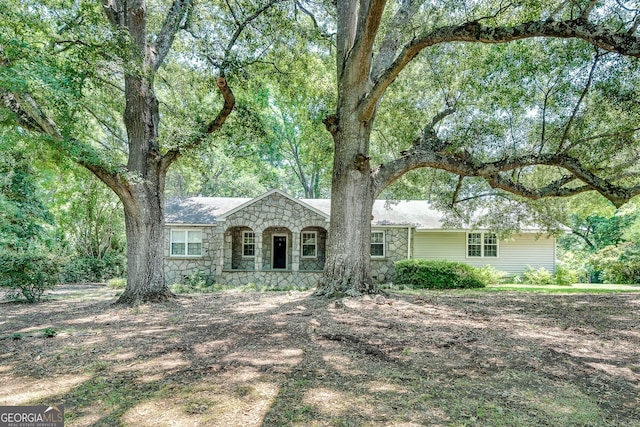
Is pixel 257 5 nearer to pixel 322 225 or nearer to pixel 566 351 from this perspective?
pixel 322 225

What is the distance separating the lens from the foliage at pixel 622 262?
18.0m

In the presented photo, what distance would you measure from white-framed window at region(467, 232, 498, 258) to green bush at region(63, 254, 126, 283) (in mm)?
17398

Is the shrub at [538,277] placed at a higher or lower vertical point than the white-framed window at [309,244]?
lower

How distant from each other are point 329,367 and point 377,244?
1362cm

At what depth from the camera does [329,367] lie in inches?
168

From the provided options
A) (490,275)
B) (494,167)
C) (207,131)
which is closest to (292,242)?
(207,131)

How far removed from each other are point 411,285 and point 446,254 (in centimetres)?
433

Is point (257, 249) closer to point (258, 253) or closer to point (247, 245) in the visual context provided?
point (258, 253)

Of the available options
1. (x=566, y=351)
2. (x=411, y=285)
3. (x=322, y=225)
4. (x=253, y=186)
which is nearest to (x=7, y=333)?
(x=566, y=351)

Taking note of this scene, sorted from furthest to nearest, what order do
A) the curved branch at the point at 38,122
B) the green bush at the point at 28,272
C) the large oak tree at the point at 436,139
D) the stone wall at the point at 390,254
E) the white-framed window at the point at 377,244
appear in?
the white-framed window at the point at 377,244, the stone wall at the point at 390,254, the green bush at the point at 28,272, the large oak tree at the point at 436,139, the curved branch at the point at 38,122

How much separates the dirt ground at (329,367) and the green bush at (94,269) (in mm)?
11651

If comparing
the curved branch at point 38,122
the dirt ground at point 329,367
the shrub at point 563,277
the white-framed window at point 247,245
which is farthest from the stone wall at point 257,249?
the curved branch at point 38,122

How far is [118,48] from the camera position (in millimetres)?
7574

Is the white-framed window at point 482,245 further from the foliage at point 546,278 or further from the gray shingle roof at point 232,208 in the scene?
the gray shingle roof at point 232,208
